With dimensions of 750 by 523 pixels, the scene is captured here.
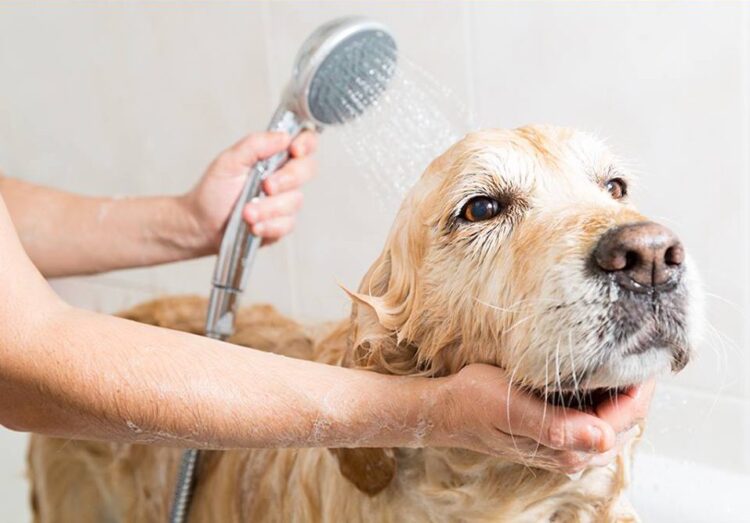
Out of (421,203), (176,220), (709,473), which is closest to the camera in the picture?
(421,203)

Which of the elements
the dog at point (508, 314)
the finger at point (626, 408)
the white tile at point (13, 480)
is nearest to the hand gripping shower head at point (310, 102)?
the dog at point (508, 314)

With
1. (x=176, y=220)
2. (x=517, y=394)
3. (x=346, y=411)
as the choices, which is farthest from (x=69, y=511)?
(x=517, y=394)

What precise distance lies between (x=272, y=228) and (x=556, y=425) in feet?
2.44

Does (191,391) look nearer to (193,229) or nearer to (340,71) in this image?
(340,71)

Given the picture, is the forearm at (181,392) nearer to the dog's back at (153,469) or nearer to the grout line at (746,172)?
the dog's back at (153,469)

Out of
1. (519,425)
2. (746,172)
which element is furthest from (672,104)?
(519,425)

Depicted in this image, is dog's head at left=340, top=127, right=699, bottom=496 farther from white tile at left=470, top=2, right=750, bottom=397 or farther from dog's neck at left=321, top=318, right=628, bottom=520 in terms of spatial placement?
white tile at left=470, top=2, right=750, bottom=397

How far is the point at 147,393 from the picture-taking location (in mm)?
1034

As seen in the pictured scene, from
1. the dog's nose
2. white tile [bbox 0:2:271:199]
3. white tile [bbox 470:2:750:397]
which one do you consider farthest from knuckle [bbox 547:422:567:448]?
white tile [bbox 0:2:271:199]

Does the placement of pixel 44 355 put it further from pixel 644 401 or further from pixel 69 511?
pixel 69 511

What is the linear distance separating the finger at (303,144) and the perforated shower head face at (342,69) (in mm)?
67

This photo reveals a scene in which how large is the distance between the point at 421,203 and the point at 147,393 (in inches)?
14.8

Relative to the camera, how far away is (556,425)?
953mm

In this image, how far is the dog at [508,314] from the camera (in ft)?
3.09
